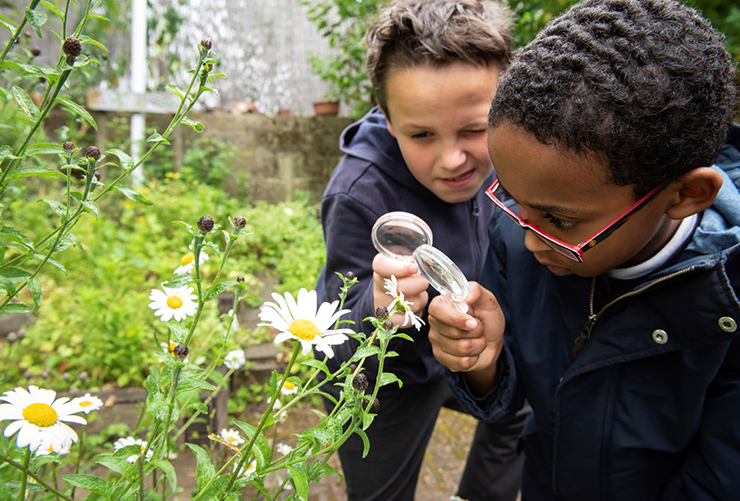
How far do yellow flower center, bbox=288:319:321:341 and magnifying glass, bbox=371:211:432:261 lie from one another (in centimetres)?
51

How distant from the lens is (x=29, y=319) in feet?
10.3

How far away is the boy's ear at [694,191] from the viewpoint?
3.19 ft

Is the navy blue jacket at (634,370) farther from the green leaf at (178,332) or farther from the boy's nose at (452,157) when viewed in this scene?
the green leaf at (178,332)

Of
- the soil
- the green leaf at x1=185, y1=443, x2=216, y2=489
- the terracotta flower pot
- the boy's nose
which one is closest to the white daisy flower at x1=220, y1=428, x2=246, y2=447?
the green leaf at x1=185, y1=443, x2=216, y2=489

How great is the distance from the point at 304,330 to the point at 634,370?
2.99ft

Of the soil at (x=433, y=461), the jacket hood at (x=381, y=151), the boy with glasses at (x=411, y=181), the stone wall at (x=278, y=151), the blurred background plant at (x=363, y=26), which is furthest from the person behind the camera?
the stone wall at (x=278, y=151)

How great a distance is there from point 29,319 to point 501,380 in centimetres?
295

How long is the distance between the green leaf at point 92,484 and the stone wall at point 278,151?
5010 millimetres

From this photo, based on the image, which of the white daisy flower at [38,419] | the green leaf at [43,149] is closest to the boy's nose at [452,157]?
the green leaf at [43,149]

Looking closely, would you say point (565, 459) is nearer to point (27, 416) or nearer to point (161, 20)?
point (27, 416)

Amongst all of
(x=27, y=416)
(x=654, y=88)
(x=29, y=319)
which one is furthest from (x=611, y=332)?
(x=29, y=319)

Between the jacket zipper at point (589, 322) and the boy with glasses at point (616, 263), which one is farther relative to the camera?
the jacket zipper at point (589, 322)

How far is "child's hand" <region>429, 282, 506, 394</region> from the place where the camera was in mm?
1181

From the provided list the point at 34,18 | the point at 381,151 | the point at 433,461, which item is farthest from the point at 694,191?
the point at 433,461
